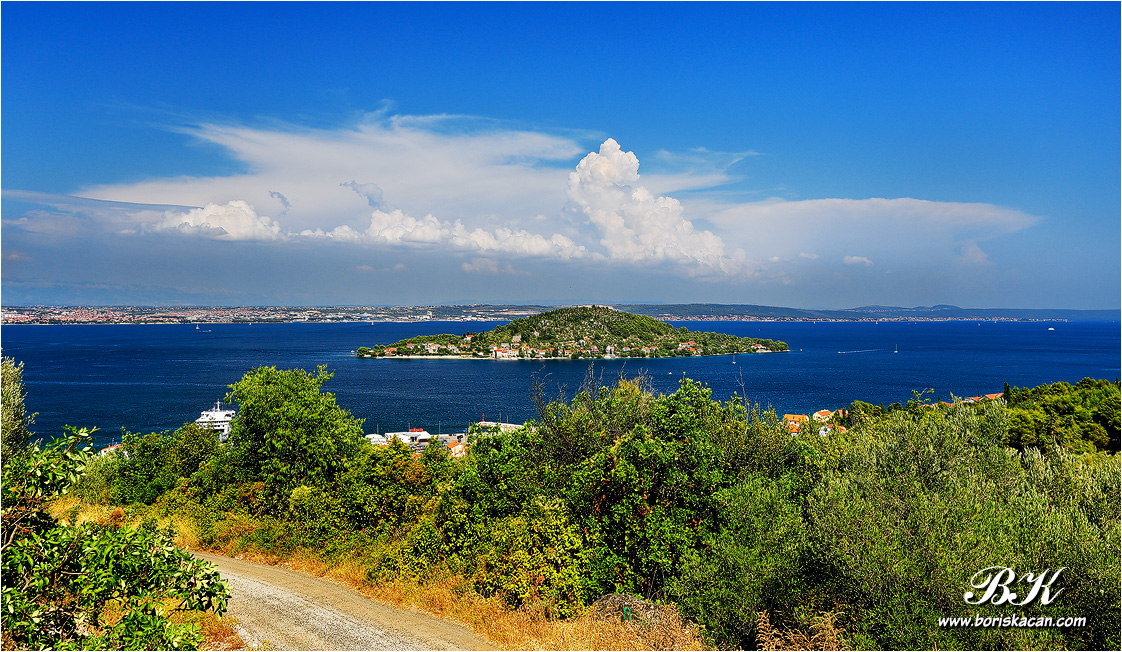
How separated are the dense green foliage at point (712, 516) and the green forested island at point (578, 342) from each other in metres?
114

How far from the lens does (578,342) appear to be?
138 m

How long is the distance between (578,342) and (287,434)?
403 feet

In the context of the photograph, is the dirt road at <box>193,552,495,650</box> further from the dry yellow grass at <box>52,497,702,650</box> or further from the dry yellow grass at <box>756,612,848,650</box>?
the dry yellow grass at <box>756,612,848,650</box>

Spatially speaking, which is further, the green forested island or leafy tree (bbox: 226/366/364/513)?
the green forested island

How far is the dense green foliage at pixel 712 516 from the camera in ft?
23.0

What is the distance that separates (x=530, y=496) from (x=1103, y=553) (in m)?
7.56

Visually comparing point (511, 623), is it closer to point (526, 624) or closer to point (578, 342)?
point (526, 624)

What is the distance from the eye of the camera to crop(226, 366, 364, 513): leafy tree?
14.9 m

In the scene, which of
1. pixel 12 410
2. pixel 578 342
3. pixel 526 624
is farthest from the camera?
pixel 578 342

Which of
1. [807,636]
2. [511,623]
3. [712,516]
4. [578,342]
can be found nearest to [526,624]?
[511,623]

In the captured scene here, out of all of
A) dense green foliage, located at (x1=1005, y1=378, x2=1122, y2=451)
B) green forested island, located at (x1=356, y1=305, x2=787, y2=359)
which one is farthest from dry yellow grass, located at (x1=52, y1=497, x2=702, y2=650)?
green forested island, located at (x1=356, y1=305, x2=787, y2=359)

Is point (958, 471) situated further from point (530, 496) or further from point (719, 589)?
point (530, 496)

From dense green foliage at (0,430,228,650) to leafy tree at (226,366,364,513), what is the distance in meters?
9.64

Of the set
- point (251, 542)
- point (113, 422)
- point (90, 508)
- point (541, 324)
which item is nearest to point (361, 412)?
point (113, 422)
